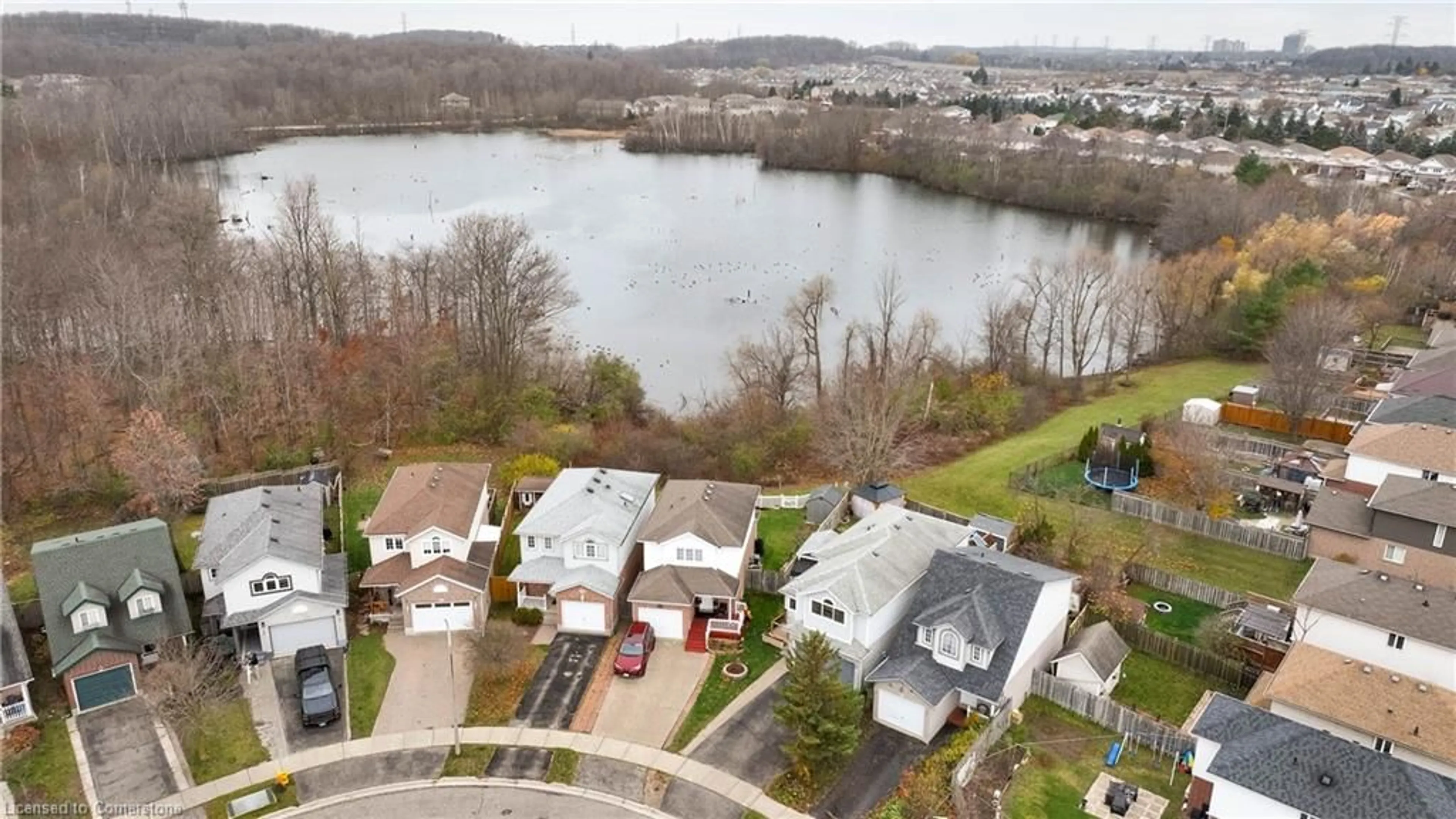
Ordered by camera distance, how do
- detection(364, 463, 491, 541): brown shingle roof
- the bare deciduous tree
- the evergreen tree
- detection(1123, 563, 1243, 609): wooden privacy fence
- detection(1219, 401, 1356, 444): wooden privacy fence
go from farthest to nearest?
detection(1219, 401, 1356, 444): wooden privacy fence → the bare deciduous tree → detection(364, 463, 491, 541): brown shingle roof → detection(1123, 563, 1243, 609): wooden privacy fence → the evergreen tree

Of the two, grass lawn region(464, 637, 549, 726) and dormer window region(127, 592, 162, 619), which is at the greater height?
dormer window region(127, 592, 162, 619)

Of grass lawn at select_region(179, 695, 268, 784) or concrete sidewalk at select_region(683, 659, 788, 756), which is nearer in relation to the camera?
grass lawn at select_region(179, 695, 268, 784)

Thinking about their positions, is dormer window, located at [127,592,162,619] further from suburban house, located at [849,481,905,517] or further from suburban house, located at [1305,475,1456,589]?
suburban house, located at [1305,475,1456,589]

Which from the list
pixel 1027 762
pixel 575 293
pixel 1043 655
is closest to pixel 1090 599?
pixel 1043 655

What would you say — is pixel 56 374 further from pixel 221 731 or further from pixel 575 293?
pixel 575 293

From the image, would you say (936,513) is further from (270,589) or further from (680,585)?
(270,589)

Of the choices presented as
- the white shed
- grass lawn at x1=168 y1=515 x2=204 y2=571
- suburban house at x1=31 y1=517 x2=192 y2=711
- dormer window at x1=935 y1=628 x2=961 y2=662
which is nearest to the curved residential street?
suburban house at x1=31 y1=517 x2=192 y2=711

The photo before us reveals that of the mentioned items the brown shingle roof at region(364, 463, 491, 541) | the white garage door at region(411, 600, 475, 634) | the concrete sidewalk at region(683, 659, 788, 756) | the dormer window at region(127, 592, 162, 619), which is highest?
the brown shingle roof at region(364, 463, 491, 541)
